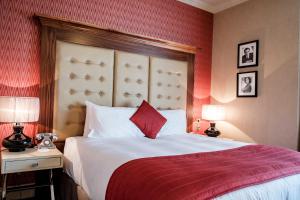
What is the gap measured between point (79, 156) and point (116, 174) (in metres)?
0.68

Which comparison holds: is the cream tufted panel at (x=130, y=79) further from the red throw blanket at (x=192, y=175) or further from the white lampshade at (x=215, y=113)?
the red throw blanket at (x=192, y=175)

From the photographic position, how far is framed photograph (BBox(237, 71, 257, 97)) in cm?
338

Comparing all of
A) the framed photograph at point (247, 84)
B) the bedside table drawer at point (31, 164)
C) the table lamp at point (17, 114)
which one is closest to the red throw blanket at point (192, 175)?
the bedside table drawer at point (31, 164)

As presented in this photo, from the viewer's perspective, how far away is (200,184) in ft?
3.92

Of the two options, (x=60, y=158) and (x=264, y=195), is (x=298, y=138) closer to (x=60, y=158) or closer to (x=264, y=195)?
(x=264, y=195)

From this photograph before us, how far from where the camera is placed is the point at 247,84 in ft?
11.4

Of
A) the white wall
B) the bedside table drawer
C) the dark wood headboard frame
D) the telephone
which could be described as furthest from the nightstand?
the white wall

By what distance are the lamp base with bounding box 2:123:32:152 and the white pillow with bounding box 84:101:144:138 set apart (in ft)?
1.92

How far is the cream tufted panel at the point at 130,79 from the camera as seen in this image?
2.96m

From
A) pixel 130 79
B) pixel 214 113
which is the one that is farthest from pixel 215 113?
pixel 130 79

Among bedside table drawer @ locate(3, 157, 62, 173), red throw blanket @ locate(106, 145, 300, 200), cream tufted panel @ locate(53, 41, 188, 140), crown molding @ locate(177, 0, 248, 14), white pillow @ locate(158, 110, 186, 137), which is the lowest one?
bedside table drawer @ locate(3, 157, 62, 173)

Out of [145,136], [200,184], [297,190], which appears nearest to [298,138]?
[297,190]

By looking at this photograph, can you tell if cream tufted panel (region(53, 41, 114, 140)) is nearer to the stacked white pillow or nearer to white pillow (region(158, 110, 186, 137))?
the stacked white pillow

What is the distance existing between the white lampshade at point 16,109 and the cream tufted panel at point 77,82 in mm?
413
